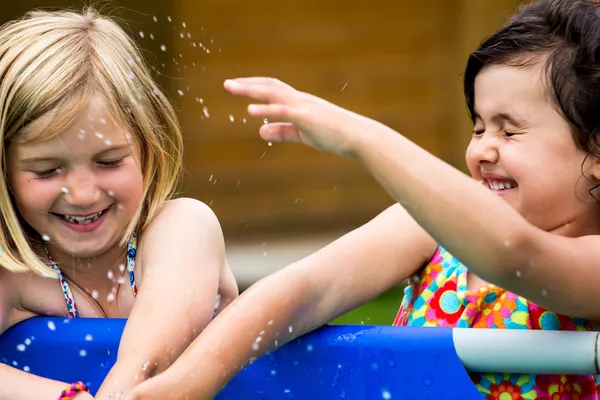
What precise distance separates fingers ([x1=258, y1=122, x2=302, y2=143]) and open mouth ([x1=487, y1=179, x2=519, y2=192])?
1.61ft

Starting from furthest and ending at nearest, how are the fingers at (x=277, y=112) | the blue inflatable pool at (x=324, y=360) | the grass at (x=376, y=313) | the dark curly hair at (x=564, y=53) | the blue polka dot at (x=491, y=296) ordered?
the grass at (x=376, y=313)
the blue polka dot at (x=491, y=296)
the dark curly hair at (x=564, y=53)
the blue inflatable pool at (x=324, y=360)
the fingers at (x=277, y=112)

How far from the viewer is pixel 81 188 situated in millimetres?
2490

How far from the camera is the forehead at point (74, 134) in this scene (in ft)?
8.12

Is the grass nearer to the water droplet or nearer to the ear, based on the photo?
the water droplet

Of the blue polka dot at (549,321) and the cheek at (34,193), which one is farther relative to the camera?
the cheek at (34,193)

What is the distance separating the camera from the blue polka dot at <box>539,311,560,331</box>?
2207mm

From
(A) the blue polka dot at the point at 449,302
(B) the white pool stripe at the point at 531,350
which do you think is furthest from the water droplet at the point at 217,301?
(B) the white pool stripe at the point at 531,350

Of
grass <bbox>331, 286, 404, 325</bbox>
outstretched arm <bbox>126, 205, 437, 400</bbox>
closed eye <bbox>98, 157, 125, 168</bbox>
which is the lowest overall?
grass <bbox>331, 286, 404, 325</bbox>

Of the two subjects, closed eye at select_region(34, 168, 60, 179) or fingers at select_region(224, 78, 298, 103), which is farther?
closed eye at select_region(34, 168, 60, 179)

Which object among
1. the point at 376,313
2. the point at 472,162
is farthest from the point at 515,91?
the point at 376,313

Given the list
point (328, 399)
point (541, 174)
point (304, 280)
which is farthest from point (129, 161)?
point (541, 174)

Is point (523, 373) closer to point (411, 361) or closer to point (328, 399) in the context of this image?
point (411, 361)

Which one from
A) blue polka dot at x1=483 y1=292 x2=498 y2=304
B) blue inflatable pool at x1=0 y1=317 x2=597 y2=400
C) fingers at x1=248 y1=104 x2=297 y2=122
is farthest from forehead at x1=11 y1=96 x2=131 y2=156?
blue polka dot at x1=483 y1=292 x2=498 y2=304

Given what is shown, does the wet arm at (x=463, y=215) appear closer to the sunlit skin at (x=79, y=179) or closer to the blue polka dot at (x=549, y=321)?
the blue polka dot at (x=549, y=321)
